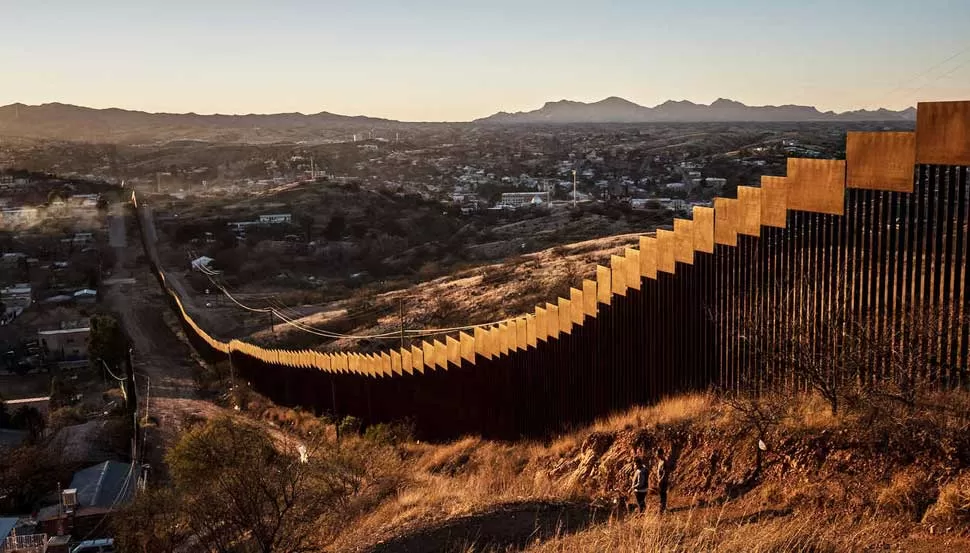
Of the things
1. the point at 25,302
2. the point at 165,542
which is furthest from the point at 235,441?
the point at 25,302

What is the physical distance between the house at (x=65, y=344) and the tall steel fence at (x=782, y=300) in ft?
145

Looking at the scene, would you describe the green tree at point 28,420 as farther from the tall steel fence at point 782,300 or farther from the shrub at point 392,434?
the tall steel fence at point 782,300

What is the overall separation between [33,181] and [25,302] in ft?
223

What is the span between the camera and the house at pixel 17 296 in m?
63.2

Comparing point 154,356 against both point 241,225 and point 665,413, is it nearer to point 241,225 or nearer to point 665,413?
point 241,225

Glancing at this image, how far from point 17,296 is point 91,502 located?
151 feet

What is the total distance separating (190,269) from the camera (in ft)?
228

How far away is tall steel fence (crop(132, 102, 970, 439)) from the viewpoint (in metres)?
9.29

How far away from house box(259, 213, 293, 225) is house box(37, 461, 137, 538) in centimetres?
5639

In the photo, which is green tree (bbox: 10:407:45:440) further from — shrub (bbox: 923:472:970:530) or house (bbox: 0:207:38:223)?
house (bbox: 0:207:38:223)

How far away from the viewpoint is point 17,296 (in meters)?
65.1

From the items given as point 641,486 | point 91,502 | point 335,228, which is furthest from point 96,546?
point 335,228

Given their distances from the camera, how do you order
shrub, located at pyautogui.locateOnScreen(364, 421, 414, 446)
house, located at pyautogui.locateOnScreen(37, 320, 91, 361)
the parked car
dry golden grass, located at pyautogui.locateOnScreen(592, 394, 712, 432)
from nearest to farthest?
dry golden grass, located at pyautogui.locateOnScreen(592, 394, 712, 432)
shrub, located at pyautogui.locateOnScreen(364, 421, 414, 446)
the parked car
house, located at pyautogui.locateOnScreen(37, 320, 91, 361)

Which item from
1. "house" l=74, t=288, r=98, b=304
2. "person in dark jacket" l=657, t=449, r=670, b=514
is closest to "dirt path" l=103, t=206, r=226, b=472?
"house" l=74, t=288, r=98, b=304
